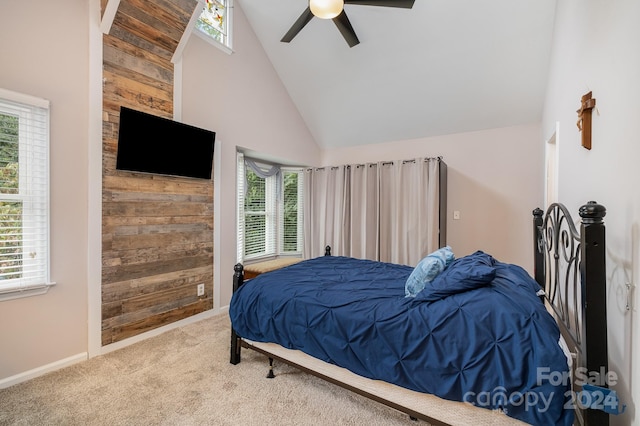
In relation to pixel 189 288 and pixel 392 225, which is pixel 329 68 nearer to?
pixel 392 225

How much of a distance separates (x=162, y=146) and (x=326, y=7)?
6.30 ft

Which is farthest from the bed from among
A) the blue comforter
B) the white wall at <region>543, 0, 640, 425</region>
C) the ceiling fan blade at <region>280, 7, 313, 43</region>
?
the ceiling fan blade at <region>280, 7, 313, 43</region>

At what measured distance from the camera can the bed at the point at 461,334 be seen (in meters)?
1.15

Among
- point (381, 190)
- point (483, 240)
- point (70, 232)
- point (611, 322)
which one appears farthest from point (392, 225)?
point (70, 232)

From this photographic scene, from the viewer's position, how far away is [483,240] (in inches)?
147

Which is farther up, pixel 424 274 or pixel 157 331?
pixel 424 274

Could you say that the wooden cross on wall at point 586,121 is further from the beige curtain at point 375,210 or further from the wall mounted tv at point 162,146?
the wall mounted tv at point 162,146

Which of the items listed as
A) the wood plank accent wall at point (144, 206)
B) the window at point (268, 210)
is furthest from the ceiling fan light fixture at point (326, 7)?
the window at point (268, 210)

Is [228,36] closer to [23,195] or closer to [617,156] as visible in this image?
[23,195]

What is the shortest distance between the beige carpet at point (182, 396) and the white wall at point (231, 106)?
1219 millimetres

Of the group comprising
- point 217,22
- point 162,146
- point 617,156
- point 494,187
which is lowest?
point 617,156

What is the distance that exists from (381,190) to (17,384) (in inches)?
158

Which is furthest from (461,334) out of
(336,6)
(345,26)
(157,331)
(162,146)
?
(162,146)

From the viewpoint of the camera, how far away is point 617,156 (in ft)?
3.68
